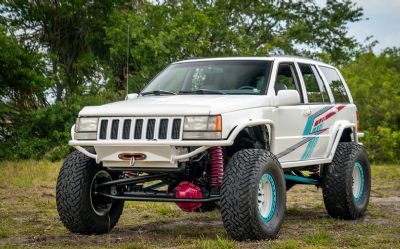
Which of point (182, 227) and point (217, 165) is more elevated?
point (217, 165)

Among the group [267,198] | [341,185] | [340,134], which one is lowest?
[341,185]

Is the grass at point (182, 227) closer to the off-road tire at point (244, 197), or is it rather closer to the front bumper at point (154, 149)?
the off-road tire at point (244, 197)

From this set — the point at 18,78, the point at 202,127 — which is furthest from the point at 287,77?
the point at 18,78

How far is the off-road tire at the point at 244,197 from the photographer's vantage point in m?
6.98

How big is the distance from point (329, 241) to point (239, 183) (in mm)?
1082

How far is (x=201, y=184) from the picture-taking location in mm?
7688

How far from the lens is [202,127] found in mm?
6988

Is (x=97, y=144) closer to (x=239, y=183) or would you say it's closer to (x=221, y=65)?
(x=239, y=183)

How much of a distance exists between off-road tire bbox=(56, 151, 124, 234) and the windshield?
4.06 feet

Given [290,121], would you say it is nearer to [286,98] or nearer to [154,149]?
[286,98]

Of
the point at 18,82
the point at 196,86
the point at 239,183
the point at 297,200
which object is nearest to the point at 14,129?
the point at 18,82

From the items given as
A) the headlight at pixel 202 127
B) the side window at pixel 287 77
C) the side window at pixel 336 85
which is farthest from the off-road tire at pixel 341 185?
the headlight at pixel 202 127

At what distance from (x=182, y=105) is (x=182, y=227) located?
6.70 feet

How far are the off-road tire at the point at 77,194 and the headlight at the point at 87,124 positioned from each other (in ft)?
1.60
